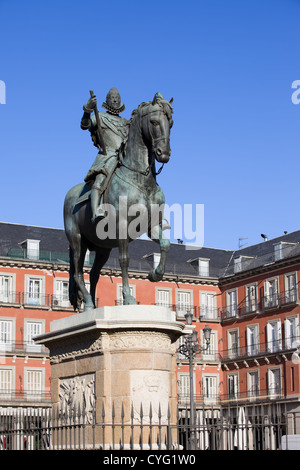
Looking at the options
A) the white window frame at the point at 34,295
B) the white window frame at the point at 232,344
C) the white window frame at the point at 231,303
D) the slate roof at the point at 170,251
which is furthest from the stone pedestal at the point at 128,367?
the white window frame at the point at 231,303

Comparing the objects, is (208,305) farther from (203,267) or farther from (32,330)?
(32,330)

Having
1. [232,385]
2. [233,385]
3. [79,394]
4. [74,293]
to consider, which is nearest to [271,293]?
[233,385]

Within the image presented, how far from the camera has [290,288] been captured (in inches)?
2253

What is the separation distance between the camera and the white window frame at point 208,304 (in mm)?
63094

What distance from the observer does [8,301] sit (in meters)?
55.1

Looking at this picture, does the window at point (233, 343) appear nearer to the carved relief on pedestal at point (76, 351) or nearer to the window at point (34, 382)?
the window at point (34, 382)

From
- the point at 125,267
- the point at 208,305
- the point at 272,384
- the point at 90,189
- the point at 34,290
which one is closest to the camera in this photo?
the point at 125,267

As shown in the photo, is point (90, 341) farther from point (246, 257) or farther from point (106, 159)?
point (246, 257)

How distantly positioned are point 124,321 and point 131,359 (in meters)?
0.52

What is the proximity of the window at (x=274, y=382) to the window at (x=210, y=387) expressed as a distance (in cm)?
505

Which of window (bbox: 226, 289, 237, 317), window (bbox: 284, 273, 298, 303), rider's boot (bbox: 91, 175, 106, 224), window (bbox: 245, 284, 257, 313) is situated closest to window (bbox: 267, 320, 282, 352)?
window (bbox: 284, 273, 298, 303)

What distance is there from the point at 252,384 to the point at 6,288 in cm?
1799

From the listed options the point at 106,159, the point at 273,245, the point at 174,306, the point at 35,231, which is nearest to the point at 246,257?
the point at 273,245
